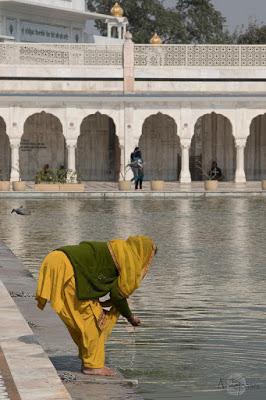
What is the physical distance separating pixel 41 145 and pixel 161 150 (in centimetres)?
399

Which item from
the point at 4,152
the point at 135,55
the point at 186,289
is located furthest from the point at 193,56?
the point at 186,289

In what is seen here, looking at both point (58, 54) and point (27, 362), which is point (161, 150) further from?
point (27, 362)

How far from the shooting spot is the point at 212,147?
144 ft

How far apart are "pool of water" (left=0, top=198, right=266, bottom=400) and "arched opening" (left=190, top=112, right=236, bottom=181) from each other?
13166 millimetres

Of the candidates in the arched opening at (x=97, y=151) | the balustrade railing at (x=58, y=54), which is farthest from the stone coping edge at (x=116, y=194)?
the arched opening at (x=97, y=151)

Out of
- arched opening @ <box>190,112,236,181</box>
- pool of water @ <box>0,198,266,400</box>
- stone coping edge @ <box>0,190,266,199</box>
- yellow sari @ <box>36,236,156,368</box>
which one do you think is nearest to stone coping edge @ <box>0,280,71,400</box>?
yellow sari @ <box>36,236,156,368</box>

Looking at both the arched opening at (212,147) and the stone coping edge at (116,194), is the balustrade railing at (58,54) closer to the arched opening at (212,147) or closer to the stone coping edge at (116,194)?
the arched opening at (212,147)

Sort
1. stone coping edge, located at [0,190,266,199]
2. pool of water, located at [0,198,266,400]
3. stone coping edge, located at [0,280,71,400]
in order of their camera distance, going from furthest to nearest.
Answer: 1. stone coping edge, located at [0,190,266,199]
2. pool of water, located at [0,198,266,400]
3. stone coping edge, located at [0,280,71,400]

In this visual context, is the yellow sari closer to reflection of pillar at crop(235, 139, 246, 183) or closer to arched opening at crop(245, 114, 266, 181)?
reflection of pillar at crop(235, 139, 246, 183)

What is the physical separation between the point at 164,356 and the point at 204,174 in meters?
33.4

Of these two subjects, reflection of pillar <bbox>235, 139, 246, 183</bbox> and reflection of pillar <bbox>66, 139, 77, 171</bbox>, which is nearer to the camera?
reflection of pillar <bbox>66, 139, 77, 171</bbox>

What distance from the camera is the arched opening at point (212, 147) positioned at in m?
43.6

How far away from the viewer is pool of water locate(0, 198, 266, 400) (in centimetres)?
929

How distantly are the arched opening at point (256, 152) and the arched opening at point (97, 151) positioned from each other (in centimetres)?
440
